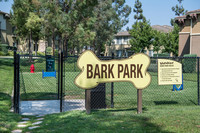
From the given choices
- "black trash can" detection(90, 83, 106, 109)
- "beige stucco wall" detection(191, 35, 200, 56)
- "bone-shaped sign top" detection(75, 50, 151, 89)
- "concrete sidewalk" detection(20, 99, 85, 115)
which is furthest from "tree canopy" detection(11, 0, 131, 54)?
"bone-shaped sign top" detection(75, 50, 151, 89)

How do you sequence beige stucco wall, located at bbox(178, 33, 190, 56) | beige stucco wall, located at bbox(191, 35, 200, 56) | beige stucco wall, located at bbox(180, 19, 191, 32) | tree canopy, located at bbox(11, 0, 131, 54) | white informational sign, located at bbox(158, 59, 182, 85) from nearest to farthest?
white informational sign, located at bbox(158, 59, 182, 85), beige stucco wall, located at bbox(191, 35, 200, 56), beige stucco wall, located at bbox(180, 19, 191, 32), beige stucco wall, located at bbox(178, 33, 190, 56), tree canopy, located at bbox(11, 0, 131, 54)

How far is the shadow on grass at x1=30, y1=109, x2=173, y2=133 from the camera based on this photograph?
226 inches

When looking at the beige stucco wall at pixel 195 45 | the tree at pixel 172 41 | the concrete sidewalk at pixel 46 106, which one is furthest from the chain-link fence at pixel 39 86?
the tree at pixel 172 41

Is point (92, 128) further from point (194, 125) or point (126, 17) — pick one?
point (126, 17)

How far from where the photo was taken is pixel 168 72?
8.52 metres

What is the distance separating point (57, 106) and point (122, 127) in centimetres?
425

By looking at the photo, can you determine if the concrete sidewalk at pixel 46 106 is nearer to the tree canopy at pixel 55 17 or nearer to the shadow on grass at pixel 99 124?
the shadow on grass at pixel 99 124

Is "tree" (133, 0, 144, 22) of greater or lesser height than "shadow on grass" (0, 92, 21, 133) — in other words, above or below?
above

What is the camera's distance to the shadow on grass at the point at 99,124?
226 inches

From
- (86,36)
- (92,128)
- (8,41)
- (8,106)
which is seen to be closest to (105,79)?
(92,128)

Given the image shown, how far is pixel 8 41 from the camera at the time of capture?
168 feet

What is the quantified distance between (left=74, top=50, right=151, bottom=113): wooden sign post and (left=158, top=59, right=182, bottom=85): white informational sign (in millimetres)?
944

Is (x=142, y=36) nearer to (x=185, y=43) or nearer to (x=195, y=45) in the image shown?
(x=185, y=43)

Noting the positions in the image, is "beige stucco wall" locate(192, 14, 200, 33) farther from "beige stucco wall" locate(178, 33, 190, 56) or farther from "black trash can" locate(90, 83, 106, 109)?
"black trash can" locate(90, 83, 106, 109)
